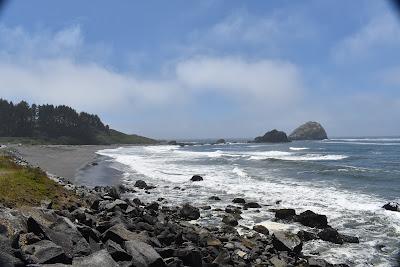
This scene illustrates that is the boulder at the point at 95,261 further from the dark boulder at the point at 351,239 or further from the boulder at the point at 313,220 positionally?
the boulder at the point at 313,220

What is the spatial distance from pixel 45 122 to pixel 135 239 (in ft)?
431

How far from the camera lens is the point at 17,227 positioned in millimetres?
10867

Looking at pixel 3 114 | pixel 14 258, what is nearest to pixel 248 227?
pixel 14 258

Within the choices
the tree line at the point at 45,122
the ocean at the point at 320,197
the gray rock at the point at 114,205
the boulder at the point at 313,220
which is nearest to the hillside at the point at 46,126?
the tree line at the point at 45,122

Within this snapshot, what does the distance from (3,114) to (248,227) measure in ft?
400

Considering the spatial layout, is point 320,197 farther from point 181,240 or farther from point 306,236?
point 181,240

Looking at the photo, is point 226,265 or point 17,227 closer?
point 17,227

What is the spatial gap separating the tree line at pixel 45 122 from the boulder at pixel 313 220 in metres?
119

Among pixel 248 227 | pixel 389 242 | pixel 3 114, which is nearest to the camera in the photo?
pixel 389 242

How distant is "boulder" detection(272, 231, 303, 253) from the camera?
1600cm

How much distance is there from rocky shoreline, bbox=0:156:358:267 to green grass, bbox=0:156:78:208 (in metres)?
0.96

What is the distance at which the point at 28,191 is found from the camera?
17.4 meters

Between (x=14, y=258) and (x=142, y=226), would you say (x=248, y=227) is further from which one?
(x=14, y=258)

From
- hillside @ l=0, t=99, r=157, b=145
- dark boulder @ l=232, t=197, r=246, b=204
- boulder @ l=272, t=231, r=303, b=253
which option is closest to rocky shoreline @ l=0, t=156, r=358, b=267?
boulder @ l=272, t=231, r=303, b=253
